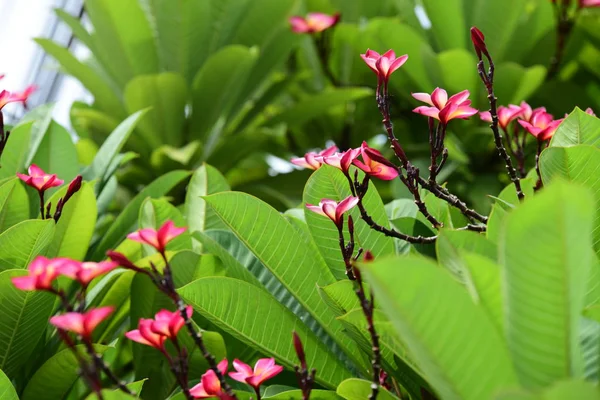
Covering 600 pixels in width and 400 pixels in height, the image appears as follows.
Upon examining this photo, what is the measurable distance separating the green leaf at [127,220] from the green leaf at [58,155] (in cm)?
13

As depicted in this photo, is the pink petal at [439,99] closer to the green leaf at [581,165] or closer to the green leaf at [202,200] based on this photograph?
the green leaf at [581,165]

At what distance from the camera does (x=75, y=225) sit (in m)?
1.00

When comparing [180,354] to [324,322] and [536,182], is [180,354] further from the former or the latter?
[536,182]

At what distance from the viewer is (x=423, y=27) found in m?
2.09

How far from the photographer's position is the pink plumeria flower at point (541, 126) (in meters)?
0.91

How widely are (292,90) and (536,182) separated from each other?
1614 millimetres

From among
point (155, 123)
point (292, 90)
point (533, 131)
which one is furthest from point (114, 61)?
point (533, 131)

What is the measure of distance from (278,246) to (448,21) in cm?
135

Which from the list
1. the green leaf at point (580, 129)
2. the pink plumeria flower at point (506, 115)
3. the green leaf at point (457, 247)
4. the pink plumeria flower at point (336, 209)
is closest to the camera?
the green leaf at point (457, 247)

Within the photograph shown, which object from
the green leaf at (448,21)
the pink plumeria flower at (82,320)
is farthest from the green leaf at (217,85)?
the pink plumeria flower at (82,320)

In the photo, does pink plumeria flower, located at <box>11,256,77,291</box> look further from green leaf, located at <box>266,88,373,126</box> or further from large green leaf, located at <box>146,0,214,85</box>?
large green leaf, located at <box>146,0,214,85</box>

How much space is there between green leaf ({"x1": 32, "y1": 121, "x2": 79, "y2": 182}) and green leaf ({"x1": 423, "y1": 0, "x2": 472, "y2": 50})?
1094 mm

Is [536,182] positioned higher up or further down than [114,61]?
higher up

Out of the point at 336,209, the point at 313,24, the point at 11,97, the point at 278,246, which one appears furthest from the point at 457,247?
the point at 313,24
